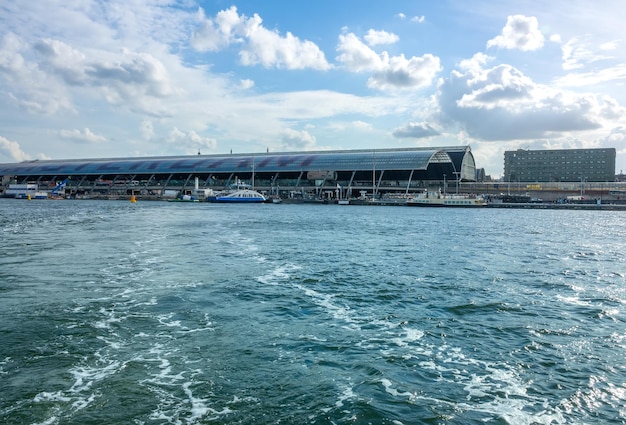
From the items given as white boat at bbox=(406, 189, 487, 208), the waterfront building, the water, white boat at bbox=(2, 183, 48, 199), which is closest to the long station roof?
the waterfront building

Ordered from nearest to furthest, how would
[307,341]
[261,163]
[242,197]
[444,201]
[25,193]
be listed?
[307,341] → [444,201] → [242,197] → [261,163] → [25,193]

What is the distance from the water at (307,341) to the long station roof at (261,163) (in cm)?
11751

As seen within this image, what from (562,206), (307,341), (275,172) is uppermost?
(275,172)

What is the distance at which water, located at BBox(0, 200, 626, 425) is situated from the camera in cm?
972

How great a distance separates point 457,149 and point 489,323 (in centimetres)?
14437

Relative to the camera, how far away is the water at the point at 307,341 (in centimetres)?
972

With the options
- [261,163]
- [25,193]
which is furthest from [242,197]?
[25,193]

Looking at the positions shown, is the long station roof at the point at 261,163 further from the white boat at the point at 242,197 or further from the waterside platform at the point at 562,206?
the waterside platform at the point at 562,206

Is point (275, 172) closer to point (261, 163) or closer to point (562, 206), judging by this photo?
point (261, 163)

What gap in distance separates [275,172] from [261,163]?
19.2 ft

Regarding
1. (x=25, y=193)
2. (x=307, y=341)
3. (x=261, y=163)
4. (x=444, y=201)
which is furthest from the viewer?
(x=25, y=193)

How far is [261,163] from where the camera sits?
156 meters

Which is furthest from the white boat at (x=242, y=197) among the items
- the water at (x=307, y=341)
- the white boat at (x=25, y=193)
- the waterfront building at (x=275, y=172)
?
the water at (x=307, y=341)

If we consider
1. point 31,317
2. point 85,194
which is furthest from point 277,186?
point 31,317
